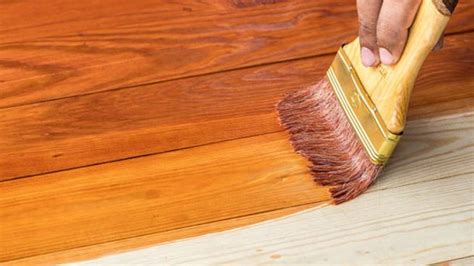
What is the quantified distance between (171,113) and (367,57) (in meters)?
0.38

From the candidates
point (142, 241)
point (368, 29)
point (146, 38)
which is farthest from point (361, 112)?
point (146, 38)

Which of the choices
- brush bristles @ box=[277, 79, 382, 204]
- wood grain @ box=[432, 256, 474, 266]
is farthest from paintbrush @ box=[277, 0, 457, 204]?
wood grain @ box=[432, 256, 474, 266]

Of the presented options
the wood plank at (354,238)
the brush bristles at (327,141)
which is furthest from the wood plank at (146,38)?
the wood plank at (354,238)

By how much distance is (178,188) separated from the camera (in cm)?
117

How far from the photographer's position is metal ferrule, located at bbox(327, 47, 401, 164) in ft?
3.57

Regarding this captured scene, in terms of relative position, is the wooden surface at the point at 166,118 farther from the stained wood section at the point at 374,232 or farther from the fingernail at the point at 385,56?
the fingernail at the point at 385,56

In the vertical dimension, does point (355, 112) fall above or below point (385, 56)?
below

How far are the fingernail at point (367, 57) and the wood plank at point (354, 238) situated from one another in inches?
8.5

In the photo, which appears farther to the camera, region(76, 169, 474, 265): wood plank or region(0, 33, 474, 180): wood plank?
region(0, 33, 474, 180): wood plank

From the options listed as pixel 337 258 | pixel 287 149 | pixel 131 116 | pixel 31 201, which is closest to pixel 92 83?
pixel 131 116

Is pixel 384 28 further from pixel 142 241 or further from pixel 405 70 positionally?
pixel 142 241

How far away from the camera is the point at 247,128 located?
1.26 metres

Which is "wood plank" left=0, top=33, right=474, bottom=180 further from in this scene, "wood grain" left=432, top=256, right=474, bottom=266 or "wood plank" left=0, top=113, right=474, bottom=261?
"wood grain" left=432, top=256, right=474, bottom=266

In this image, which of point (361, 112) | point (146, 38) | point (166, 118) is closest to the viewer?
A: point (361, 112)
